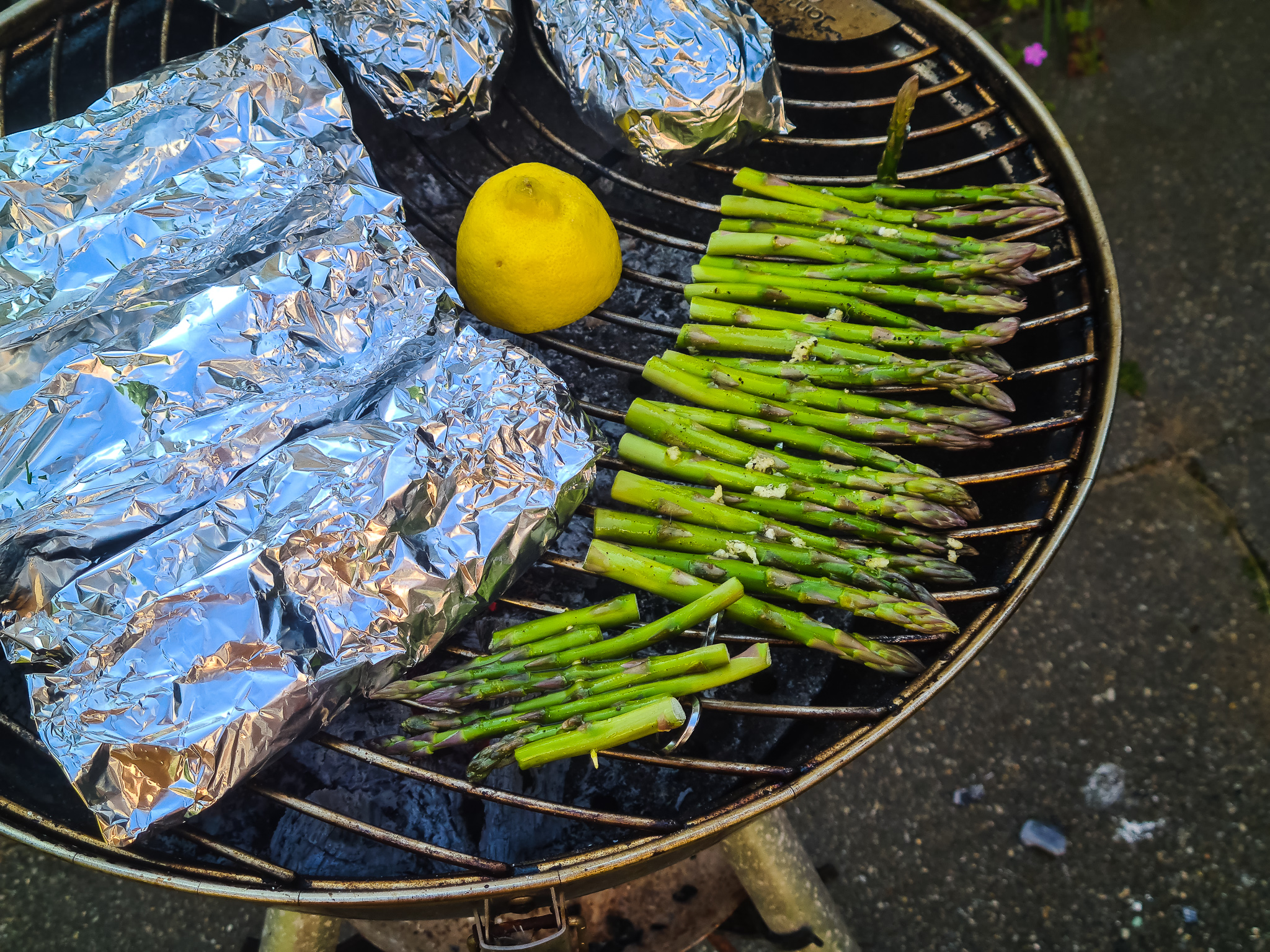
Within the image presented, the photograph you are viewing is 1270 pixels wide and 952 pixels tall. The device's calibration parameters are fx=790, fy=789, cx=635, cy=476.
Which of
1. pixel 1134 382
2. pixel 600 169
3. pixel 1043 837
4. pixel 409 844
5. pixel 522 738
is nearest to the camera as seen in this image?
pixel 409 844

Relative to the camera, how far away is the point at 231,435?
1.53 m

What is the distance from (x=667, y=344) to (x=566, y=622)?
777mm

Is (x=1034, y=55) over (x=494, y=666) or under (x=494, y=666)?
over

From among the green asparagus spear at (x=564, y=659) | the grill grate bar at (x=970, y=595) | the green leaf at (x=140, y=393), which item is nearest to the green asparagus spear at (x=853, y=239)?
the grill grate bar at (x=970, y=595)

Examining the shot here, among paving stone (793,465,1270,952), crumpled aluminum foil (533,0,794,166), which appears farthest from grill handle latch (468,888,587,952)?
crumpled aluminum foil (533,0,794,166)

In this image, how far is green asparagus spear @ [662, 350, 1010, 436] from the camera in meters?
1.70

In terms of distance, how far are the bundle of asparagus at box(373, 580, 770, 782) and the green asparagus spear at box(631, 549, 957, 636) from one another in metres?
0.04

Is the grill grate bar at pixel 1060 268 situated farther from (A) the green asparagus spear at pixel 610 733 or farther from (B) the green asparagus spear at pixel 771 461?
(A) the green asparagus spear at pixel 610 733

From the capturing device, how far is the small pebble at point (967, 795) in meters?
2.38

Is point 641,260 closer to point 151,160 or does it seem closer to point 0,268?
point 151,160

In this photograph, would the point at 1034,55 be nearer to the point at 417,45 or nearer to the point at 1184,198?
the point at 1184,198

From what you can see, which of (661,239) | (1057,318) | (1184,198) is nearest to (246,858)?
(661,239)

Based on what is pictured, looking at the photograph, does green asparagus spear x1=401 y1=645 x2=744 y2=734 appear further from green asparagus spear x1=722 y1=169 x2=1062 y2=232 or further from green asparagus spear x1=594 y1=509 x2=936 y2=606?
green asparagus spear x1=722 y1=169 x2=1062 y2=232

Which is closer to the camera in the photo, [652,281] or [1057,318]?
[1057,318]
